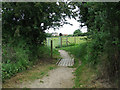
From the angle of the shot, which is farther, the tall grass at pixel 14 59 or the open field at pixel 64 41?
the open field at pixel 64 41

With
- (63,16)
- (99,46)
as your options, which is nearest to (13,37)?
(63,16)

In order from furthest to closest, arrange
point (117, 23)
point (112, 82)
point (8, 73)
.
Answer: point (8, 73) < point (112, 82) < point (117, 23)

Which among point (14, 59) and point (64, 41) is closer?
point (14, 59)

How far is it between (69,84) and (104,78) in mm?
1442

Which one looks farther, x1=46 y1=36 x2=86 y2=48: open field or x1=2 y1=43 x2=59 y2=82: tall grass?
x1=46 y1=36 x2=86 y2=48: open field

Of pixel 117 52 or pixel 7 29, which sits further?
Answer: pixel 7 29

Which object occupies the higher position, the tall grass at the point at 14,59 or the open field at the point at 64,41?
the open field at the point at 64,41

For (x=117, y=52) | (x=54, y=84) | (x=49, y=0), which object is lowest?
(x=54, y=84)

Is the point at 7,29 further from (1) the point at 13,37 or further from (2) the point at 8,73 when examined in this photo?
(2) the point at 8,73

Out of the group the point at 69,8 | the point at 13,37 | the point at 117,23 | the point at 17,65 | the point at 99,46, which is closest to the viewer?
the point at 117,23

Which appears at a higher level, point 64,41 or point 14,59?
point 64,41

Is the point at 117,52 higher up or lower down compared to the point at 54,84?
higher up

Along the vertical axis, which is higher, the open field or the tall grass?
the open field

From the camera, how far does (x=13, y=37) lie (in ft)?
26.1
